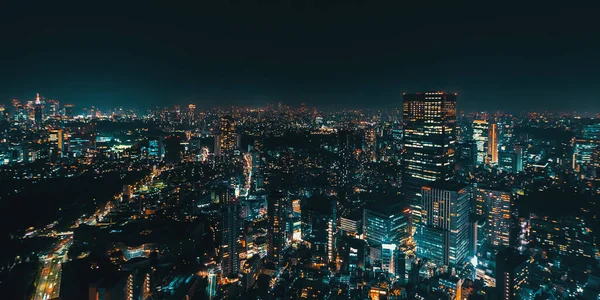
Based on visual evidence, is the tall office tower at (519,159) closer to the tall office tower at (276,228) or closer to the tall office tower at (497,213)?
the tall office tower at (497,213)

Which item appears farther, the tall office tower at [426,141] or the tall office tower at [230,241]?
the tall office tower at [426,141]

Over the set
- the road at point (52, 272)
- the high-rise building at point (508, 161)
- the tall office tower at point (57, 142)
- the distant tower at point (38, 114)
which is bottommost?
the road at point (52, 272)

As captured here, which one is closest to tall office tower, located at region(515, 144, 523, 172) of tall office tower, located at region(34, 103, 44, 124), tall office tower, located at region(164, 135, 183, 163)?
tall office tower, located at region(164, 135, 183, 163)

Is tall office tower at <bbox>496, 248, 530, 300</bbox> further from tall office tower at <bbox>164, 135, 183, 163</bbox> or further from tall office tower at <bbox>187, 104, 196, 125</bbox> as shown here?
tall office tower at <bbox>187, 104, 196, 125</bbox>

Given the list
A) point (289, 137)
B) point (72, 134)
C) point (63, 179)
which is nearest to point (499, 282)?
point (63, 179)

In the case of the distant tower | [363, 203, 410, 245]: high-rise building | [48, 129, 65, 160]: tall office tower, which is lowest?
[363, 203, 410, 245]: high-rise building

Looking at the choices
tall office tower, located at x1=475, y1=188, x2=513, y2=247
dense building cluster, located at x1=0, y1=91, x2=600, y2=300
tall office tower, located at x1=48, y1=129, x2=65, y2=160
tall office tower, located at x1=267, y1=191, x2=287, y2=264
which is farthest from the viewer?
tall office tower, located at x1=48, y1=129, x2=65, y2=160

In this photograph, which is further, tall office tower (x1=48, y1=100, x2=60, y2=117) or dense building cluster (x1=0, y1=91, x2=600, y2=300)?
tall office tower (x1=48, y1=100, x2=60, y2=117)

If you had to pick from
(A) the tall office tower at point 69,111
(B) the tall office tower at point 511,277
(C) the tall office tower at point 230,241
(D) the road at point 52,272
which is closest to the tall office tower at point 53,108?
(A) the tall office tower at point 69,111
